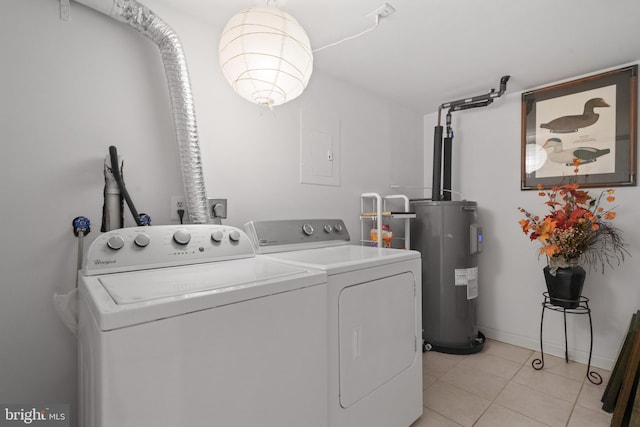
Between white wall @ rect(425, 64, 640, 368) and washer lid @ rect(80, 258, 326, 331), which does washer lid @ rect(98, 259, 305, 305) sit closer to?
washer lid @ rect(80, 258, 326, 331)

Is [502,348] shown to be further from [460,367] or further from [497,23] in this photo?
[497,23]

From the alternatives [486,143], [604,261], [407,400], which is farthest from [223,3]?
[604,261]

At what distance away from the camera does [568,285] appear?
2.08 metres

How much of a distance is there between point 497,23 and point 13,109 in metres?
2.43

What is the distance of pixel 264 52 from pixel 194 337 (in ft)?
3.44

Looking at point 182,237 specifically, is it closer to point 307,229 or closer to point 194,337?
point 194,337

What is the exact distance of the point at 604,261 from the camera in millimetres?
2275

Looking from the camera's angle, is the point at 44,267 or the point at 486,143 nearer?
the point at 44,267

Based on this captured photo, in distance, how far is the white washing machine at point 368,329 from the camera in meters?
1.22

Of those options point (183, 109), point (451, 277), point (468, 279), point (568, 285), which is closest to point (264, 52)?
point (183, 109)

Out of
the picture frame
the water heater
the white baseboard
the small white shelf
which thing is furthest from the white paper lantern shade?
the white baseboard

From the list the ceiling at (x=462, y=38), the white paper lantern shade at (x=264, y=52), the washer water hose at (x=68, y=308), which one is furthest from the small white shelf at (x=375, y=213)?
the washer water hose at (x=68, y=308)

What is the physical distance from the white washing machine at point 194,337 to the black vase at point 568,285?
196 centimetres

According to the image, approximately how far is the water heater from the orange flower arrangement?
46cm
